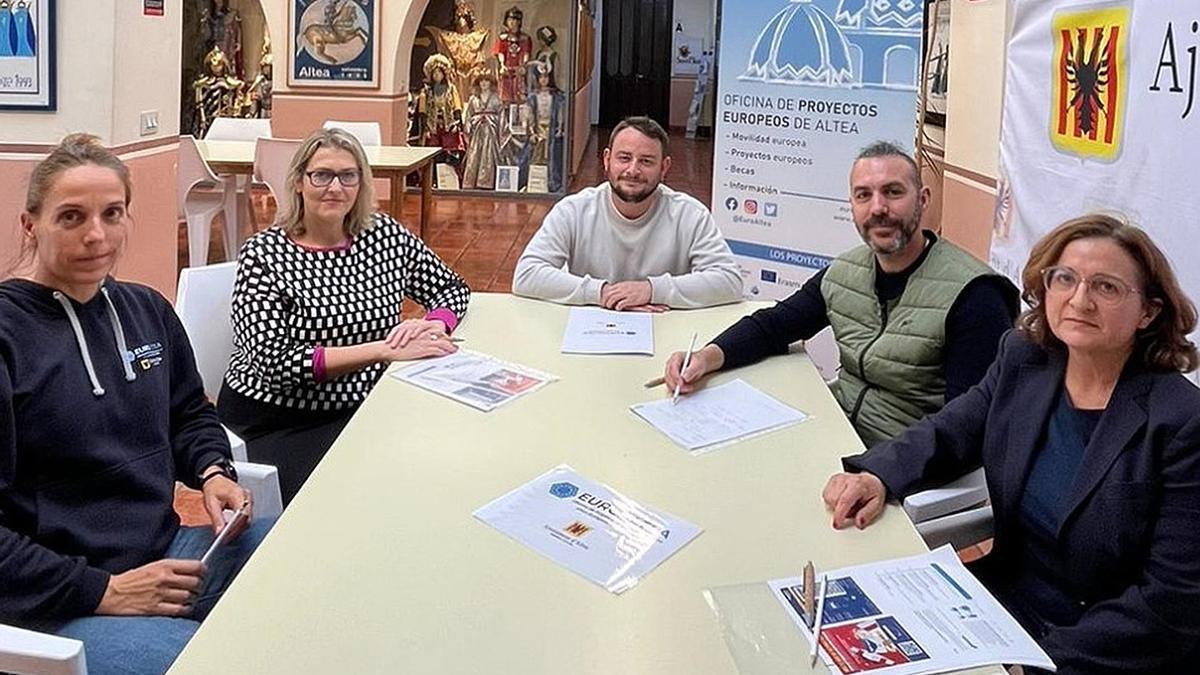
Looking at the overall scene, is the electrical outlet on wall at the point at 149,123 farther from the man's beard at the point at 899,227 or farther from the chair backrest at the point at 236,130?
the man's beard at the point at 899,227

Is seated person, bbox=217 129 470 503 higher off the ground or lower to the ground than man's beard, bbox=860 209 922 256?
lower

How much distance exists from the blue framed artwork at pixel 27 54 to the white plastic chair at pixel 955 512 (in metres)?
3.82

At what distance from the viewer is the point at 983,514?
6.31ft

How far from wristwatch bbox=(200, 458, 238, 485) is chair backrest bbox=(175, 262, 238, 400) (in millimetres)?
593

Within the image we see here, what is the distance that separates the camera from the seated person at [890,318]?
7.64 feet

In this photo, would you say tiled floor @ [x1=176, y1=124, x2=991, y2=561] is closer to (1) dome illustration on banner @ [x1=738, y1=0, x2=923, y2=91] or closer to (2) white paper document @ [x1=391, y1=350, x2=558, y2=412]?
(1) dome illustration on banner @ [x1=738, y1=0, x2=923, y2=91]

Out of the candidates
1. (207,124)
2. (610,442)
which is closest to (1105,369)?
(610,442)

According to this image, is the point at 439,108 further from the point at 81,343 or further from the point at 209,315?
the point at 81,343

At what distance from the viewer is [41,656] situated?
4.34ft

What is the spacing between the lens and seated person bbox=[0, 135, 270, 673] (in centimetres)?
161

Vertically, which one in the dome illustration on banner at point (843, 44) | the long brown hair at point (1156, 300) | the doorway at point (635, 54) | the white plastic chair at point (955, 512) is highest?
the doorway at point (635, 54)

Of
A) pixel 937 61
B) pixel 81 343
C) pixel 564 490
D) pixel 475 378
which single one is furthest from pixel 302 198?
pixel 937 61

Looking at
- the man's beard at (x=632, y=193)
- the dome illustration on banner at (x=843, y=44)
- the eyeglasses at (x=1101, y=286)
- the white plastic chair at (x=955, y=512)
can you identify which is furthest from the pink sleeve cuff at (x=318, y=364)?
the dome illustration on banner at (x=843, y=44)

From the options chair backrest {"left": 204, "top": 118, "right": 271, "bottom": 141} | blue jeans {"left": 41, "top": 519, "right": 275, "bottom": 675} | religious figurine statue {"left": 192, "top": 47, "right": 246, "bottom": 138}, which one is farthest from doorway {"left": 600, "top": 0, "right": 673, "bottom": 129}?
blue jeans {"left": 41, "top": 519, "right": 275, "bottom": 675}
